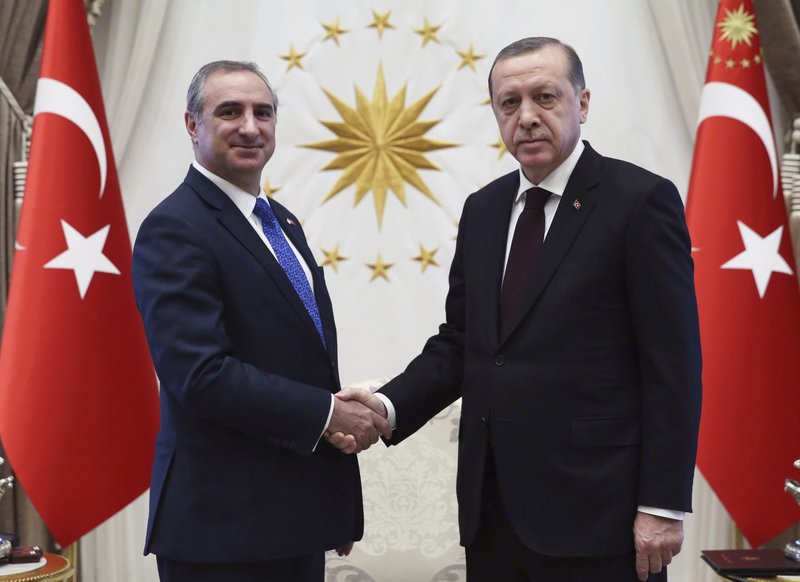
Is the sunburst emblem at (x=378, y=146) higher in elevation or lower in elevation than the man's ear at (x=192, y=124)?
higher

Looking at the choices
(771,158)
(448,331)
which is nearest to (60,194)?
(448,331)

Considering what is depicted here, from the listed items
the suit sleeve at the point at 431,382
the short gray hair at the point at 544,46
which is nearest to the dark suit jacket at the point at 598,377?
the short gray hair at the point at 544,46

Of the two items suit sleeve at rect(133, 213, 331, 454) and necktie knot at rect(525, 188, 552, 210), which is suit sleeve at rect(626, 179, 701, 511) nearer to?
necktie knot at rect(525, 188, 552, 210)

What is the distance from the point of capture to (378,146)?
3.95 metres

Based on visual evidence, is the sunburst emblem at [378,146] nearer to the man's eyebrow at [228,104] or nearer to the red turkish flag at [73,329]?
the red turkish flag at [73,329]

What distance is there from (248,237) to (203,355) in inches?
12.0

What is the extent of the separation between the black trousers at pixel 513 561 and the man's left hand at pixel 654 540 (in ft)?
0.13

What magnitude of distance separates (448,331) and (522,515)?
60 centimetres

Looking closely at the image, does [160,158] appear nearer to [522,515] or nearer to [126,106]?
[126,106]

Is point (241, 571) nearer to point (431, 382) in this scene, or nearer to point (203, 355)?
point (203, 355)

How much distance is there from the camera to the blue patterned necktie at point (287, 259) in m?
2.21

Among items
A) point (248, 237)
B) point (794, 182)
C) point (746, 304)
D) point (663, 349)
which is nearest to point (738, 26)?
point (794, 182)

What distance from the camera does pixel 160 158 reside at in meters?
3.96

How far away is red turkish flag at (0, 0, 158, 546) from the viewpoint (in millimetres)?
3322
